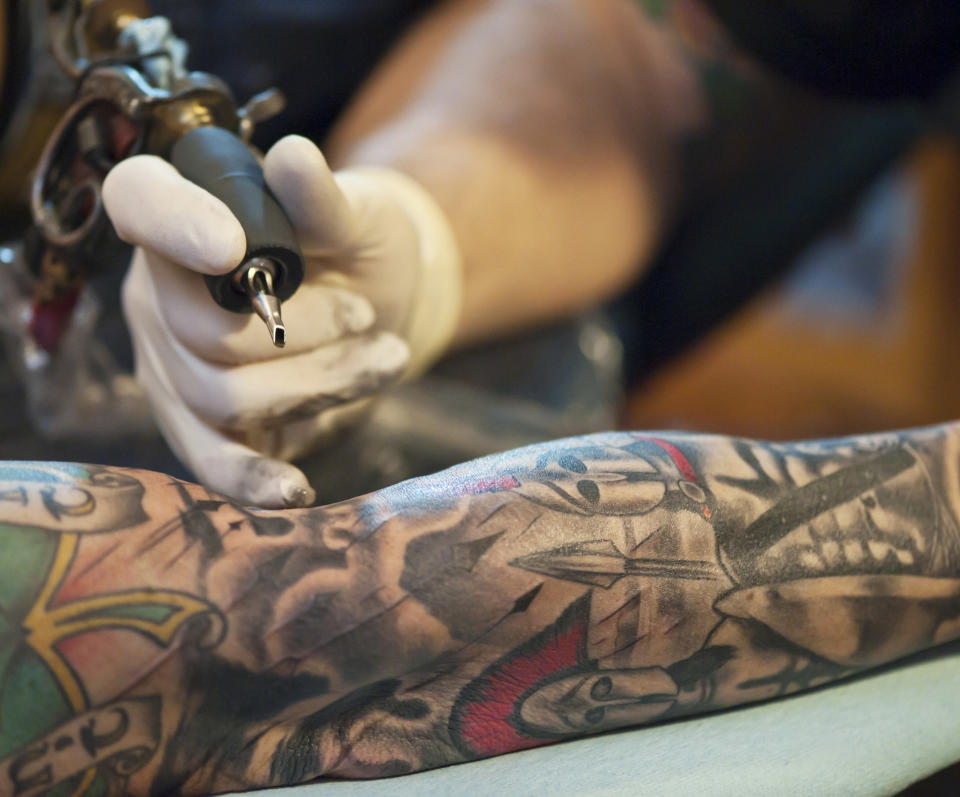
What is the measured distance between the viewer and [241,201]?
23.7 inches

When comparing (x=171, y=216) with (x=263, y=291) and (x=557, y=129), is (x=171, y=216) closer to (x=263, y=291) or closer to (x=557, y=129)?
(x=263, y=291)

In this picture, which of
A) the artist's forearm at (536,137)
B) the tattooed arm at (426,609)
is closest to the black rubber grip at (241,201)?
the tattooed arm at (426,609)

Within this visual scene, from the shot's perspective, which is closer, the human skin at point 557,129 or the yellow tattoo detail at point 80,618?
the yellow tattoo detail at point 80,618

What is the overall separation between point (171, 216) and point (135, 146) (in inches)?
4.1

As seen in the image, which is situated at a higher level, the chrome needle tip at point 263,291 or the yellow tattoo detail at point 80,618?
the chrome needle tip at point 263,291

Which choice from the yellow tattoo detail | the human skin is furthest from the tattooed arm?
the human skin

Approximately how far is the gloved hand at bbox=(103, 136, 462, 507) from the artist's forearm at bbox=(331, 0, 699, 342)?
369mm

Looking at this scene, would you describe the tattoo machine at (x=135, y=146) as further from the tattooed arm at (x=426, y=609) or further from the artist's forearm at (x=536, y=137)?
the artist's forearm at (x=536, y=137)

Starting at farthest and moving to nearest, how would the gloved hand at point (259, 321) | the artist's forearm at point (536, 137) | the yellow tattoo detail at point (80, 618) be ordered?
the artist's forearm at point (536, 137)
the gloved hand at point (259, 321)
the yellow tattoo detail at point (80, 618)

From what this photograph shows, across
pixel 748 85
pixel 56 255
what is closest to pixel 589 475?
pixel 56 255

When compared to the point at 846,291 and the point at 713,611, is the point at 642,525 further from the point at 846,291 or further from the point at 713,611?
the point at 846,291

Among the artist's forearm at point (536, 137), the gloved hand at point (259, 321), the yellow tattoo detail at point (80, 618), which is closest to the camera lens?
the yellow tattoo detail at point (80, 618)

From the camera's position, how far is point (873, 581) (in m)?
0.65

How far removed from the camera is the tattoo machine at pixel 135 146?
0.60 meters
